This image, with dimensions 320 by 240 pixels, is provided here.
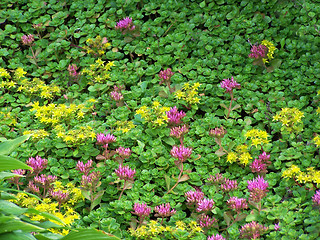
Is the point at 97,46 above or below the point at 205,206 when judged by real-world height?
above

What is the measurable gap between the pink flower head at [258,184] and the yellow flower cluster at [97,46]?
6.40 ft

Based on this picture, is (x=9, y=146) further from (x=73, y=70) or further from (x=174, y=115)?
(x=73, y=70)

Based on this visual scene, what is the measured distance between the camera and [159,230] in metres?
2.91

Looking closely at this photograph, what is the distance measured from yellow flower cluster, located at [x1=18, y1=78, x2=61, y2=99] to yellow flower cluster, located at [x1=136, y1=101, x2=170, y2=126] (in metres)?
0.94

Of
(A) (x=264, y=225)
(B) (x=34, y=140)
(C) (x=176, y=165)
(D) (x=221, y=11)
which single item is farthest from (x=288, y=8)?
(B) (x=34, y=140)

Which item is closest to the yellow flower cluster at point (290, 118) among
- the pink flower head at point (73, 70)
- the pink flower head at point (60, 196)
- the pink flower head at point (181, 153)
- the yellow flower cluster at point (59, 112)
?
the pink flower head at point (181, 153)

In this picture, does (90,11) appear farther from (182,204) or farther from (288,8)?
(182,204)

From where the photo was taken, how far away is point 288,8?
4.44 meters

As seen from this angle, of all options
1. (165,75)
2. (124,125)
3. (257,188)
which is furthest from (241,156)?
(165,75)

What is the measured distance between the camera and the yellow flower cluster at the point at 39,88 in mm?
4125

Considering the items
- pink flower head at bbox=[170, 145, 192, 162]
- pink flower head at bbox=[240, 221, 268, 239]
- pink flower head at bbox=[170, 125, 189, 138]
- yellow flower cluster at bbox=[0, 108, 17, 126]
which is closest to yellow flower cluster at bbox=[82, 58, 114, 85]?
yellow flower cluster at bbox=[0, 108, 17, 126]

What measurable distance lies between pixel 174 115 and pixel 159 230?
3.46 ft

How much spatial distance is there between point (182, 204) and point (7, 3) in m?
3.10

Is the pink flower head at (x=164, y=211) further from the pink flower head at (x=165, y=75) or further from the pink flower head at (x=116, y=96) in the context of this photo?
the pink flower head at (x=165, y=75)
